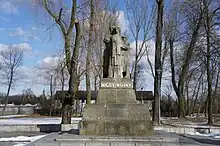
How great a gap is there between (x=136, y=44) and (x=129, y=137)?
2284cm

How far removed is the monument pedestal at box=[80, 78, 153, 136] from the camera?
35.7 ft

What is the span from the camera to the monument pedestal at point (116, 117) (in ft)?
35.7

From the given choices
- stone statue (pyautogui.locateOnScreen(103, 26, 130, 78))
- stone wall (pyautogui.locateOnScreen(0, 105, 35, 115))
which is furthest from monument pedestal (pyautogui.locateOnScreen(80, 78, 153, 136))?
stone wall (pyautogui.locateOnScreen(0, 105, 35, 115))

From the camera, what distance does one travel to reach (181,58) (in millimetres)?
31578

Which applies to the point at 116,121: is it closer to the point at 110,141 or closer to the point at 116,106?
the point at 116,106

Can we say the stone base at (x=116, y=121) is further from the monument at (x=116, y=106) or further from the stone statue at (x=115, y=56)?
the stone statue at (x=115, y=56)

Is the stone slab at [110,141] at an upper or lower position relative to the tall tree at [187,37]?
lower

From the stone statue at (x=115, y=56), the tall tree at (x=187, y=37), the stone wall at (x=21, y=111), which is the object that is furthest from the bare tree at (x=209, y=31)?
the stone wall at (x=21, y=111)

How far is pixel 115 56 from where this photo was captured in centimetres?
1217

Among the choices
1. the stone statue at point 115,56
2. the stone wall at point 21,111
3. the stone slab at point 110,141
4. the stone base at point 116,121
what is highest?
the stone statue at point 115,56

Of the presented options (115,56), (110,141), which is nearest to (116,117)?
(110,141)

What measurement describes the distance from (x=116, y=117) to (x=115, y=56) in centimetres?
240

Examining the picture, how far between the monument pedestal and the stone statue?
2.90ft

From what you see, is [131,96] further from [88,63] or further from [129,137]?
[88,63]
